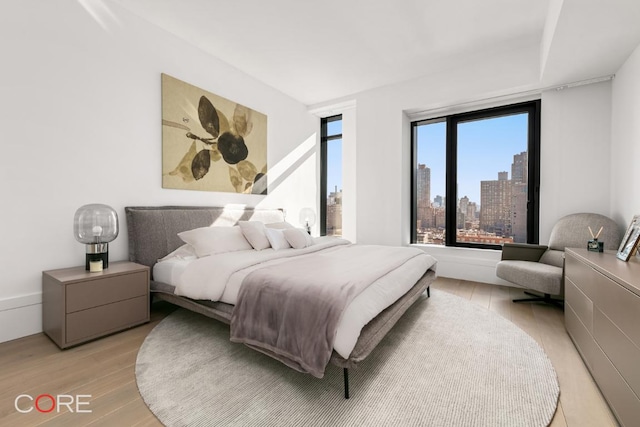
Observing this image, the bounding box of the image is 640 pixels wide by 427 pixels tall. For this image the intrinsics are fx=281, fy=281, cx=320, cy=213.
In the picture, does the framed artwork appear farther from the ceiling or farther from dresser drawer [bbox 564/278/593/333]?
dresser drawer [bbox 564/278/593/333]

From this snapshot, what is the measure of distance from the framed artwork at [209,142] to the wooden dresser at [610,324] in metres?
3.71

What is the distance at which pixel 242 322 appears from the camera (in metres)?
1.90

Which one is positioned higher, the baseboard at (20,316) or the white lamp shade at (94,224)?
the white lamp shade at (94,224)

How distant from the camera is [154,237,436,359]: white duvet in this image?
154 cm

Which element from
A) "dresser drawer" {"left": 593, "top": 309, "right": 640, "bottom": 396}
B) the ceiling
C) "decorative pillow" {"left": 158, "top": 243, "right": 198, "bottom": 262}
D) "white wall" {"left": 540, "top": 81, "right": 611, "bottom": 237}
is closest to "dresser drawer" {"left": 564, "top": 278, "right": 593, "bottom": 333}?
"dresser drawer" {"left": 593, "top": 309, "right": 640, "bottom": 396}

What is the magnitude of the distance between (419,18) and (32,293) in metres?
4.36

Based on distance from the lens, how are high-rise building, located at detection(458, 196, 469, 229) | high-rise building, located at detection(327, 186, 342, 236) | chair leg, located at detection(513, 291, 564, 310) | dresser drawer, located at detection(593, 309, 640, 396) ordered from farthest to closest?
high-rise building, located at detection(327, 186, 342, 236)
high-rise building, located at detection(458, 196, 469, 229)
chair leg, located at detection(513, 291, 564, 310)
dresser drawer, located at detection(593, 309, 640, 396)

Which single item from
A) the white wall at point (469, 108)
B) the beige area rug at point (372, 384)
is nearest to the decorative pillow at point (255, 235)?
the beige area rug at point (372, 384)

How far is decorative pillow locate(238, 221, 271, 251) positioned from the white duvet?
149 mm

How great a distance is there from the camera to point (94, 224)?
240 cm

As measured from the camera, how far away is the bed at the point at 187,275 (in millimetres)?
1646

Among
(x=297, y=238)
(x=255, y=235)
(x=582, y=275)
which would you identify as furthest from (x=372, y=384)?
(x=255, y=235)

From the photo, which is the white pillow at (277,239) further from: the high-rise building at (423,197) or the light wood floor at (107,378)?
the high-rise building at (423,197)

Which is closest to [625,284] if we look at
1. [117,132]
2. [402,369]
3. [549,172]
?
[402,369]
